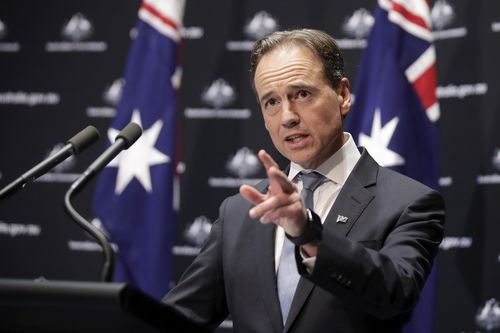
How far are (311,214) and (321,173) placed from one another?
630mm

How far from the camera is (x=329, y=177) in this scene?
2756 mm

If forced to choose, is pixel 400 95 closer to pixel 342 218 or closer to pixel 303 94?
pixel 303 94

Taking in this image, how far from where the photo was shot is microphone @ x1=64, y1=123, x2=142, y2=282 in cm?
208

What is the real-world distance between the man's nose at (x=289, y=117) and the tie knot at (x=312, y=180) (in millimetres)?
191

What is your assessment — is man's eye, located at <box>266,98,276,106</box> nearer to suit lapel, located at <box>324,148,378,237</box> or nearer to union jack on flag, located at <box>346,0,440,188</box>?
suit lapel, located at <box>324,148,378,237</box>

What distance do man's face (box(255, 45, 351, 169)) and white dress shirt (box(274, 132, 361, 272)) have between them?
0.04 metres

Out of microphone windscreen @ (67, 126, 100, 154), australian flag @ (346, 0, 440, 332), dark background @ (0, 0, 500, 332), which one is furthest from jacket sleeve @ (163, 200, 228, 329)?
dark background @ (0, 0, 500, 332)

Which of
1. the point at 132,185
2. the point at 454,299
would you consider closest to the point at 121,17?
the point at 132,185

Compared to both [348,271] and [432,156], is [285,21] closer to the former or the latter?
[432,156]

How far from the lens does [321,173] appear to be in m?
2.77

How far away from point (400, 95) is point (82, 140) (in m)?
2.60

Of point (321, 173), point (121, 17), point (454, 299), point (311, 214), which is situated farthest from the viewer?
point (121, 17)

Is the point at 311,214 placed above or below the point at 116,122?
above

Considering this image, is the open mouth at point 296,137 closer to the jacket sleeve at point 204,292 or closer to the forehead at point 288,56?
the forehead at point 288,56
